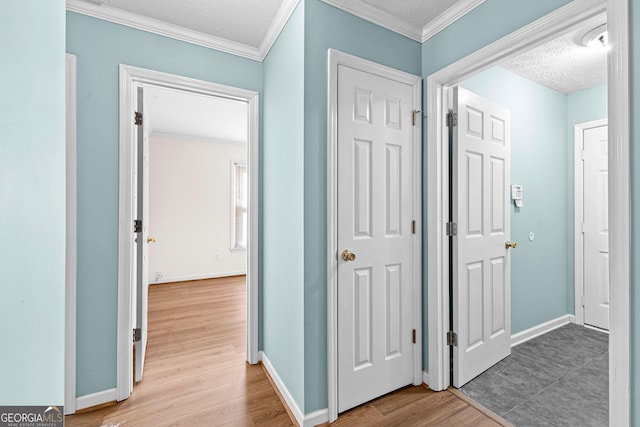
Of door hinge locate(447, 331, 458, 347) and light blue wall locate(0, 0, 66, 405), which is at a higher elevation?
light blue wall locate(0, 0, 66, 405)

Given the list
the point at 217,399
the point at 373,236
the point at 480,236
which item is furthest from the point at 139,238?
the point at 480,236

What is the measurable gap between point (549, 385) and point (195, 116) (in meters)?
4.78

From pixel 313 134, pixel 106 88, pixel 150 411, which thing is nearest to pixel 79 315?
pixel 150 411

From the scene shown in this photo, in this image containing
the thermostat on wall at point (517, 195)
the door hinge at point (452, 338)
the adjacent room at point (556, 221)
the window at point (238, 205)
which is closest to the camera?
the door hinge at point (452, 338)

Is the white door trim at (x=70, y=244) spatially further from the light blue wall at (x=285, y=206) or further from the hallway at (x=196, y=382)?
the light blue wall at (x=285, y=206)

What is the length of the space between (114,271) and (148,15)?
5.61 feet

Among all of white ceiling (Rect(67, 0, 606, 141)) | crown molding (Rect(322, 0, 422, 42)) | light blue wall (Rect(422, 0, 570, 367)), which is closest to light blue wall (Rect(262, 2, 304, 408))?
white ceiling (Rect(67, 0, 606, 141))

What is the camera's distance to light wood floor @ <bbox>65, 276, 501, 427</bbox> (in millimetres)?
1649

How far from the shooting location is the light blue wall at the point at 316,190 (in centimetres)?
160

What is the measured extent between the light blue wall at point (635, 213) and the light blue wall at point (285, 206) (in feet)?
4.58

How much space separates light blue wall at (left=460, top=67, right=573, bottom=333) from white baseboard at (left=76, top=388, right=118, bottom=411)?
127 inches

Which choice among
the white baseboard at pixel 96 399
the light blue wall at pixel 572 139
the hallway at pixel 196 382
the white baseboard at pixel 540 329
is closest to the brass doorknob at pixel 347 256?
the hallway at pixel 196 382

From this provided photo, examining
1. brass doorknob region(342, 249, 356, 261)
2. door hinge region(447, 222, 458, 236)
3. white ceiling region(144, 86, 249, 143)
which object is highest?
white ceiling region(144, 86, 249, 143)

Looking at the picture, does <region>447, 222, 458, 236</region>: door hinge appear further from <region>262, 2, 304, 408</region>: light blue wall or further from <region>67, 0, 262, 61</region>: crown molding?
<region>67, 0, 262, 61</region>: crown molding
